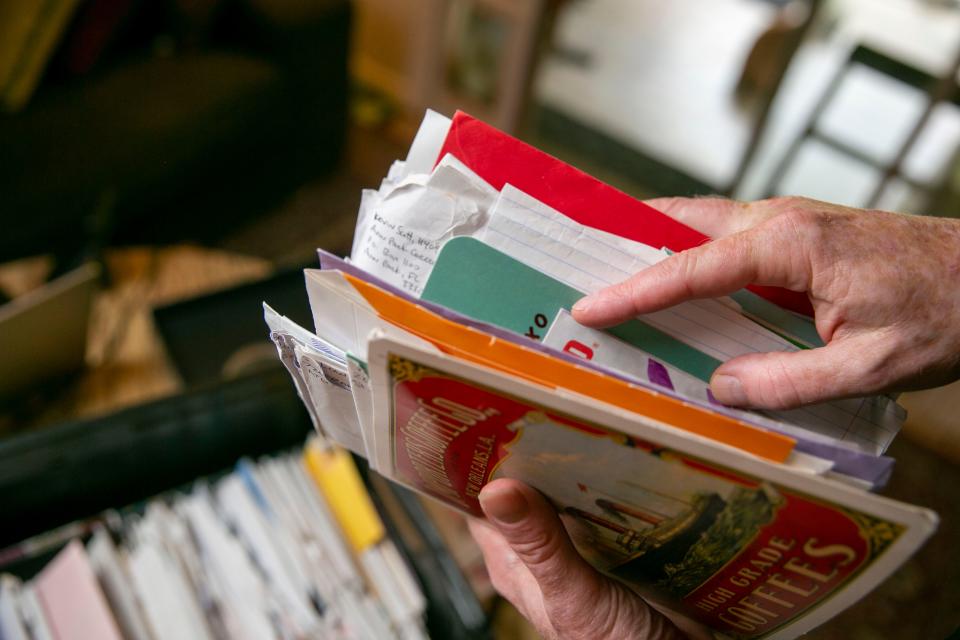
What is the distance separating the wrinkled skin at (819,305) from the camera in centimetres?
50

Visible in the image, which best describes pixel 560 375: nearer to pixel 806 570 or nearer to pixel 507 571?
pixel 806 570

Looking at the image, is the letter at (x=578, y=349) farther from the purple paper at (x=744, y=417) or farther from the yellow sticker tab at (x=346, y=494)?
the yellow sticker tab at (x=346, y=494)

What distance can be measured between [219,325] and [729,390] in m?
1.14

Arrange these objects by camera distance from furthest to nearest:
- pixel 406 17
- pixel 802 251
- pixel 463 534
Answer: pixel 406 17 < pixel 463 534 < pixel 802 251

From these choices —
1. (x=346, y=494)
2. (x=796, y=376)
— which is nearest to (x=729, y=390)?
(x=796, y=376)

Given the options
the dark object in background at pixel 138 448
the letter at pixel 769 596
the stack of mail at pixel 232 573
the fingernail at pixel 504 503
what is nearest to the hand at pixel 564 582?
the fingernail at pixel 504 503

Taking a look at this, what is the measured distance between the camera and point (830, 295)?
0.51m

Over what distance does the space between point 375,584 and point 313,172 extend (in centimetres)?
168

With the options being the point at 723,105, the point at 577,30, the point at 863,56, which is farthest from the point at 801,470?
the point at 577,30

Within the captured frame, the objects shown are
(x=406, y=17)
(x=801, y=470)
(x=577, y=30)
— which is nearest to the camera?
(x=801, y=470)

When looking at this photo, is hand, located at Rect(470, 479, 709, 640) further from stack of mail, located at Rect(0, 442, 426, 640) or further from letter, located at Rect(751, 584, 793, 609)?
stack of mail, located at Rect(0, 442, 426, 640)

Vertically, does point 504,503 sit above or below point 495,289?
below

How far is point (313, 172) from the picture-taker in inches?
92.7

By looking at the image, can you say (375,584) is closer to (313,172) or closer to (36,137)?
(36,137)
